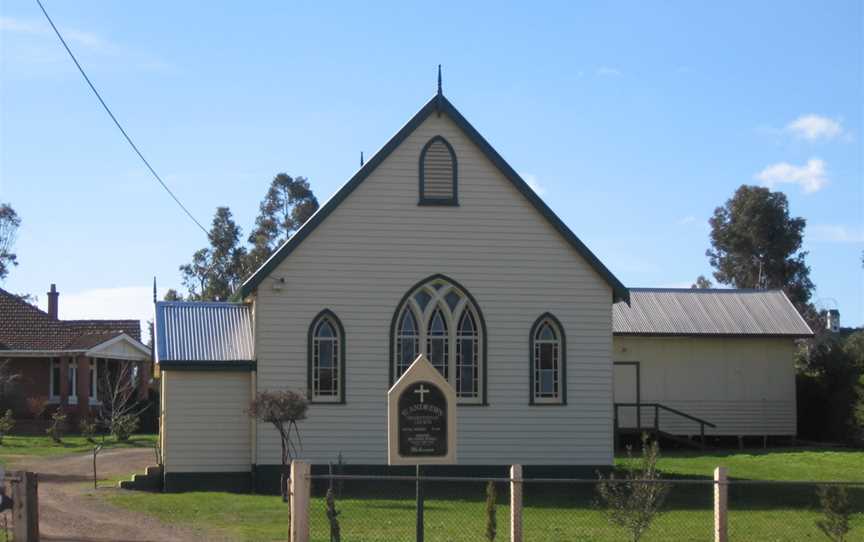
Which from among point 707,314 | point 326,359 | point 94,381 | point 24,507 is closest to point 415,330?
point 326,359

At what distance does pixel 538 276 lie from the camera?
89.9ft

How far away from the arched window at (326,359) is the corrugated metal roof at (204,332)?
1.36m

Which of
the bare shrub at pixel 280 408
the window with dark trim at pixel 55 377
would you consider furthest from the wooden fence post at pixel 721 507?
the window with dark trim at pixel 55 377

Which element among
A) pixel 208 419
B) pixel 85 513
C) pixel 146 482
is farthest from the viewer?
pixel 146 482

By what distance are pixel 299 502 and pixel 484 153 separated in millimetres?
12450

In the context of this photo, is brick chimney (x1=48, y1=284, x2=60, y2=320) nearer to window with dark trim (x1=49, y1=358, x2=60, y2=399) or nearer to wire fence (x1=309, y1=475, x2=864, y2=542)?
window with dark trim (x1=49, y1=358, x2=60, y2=399)

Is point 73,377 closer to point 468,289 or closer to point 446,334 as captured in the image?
Answer: point 446,334

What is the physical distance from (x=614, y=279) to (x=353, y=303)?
5.81 m

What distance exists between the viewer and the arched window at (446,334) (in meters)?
27.0

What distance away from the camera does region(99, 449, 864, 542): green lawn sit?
19.9m

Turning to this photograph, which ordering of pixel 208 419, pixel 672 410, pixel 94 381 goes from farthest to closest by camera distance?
pixel 94 381 < pixel 672 410 < pixel 208 419

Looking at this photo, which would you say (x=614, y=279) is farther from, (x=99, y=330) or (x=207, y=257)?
(x=207, y=257)

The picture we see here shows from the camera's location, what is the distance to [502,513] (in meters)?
22.7

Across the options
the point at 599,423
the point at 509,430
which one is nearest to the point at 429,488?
the point at 509,430
